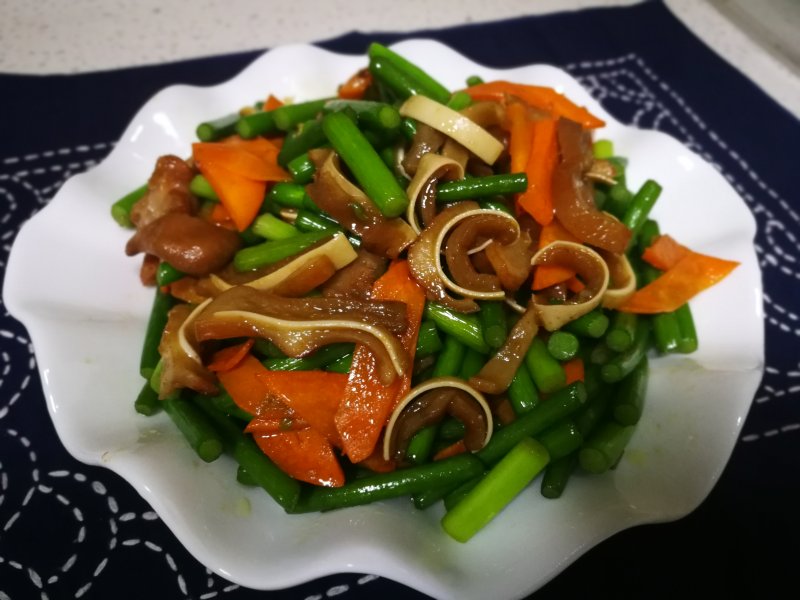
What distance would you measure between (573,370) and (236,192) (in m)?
1.36

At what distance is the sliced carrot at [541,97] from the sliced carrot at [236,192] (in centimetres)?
99

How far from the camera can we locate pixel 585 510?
5.74ft

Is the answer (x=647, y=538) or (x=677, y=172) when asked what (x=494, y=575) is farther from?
(x=677, y=172)

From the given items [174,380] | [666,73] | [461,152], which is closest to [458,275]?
[461,152]

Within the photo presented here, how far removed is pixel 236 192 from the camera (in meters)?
2.17

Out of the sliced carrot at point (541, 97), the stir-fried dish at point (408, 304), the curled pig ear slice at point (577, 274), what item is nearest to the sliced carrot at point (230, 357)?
the stir-fried dish at point (408, 304)

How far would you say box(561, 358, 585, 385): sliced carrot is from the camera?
1979 millimetres

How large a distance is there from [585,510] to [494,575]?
1.14 ft

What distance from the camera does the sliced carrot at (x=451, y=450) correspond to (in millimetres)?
1896

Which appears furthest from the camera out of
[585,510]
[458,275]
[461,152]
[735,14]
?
[735,14]

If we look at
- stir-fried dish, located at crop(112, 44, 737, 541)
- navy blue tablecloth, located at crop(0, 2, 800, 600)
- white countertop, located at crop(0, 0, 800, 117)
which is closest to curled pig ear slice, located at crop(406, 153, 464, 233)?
stir-fried dish, located at crop(112, 44, 737, 541)

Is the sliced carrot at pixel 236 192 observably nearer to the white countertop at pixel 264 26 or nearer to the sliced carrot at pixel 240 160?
the sliced carrot at pixel 240 160

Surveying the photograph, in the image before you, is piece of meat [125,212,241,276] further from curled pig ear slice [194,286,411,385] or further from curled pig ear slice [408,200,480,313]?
curled pig ear slice [408,200,480,313]

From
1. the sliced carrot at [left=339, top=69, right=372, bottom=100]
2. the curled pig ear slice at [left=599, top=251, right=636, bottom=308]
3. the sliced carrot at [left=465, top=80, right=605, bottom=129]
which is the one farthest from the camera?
the sliced carrot at [left=339, top=69, right=372, bottom=100]
